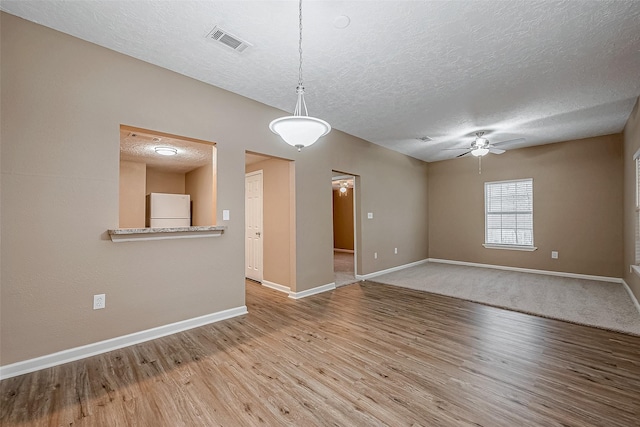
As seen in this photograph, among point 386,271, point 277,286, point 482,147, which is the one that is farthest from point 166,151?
point 482,147

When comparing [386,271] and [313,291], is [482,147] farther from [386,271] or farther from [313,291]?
[313,291]

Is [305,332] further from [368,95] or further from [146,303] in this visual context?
[368,95]

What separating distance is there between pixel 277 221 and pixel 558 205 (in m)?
5.70

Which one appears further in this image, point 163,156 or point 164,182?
point 164,182

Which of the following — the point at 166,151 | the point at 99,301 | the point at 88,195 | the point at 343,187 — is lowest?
the point at 99,301

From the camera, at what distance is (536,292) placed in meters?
4.45

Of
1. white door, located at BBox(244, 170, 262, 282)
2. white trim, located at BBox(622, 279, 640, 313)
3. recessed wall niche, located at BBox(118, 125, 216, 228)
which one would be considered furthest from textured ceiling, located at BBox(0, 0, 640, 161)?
white trim, located at BBox(622, 279, 640, 313)

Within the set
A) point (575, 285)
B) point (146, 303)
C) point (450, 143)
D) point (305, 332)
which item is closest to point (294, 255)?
point (305, 332)

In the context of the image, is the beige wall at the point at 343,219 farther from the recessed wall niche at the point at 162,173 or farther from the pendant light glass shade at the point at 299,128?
the pendant light glass shade at the point at 299,128

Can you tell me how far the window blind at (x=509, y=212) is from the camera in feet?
20.0

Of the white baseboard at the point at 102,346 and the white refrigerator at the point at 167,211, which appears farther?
the white refrigerator at the point at 167,211

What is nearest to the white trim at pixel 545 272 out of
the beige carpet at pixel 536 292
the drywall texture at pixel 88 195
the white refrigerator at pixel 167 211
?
the beige carpet at pixel 536 292

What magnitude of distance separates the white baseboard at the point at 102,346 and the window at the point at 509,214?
6.15m

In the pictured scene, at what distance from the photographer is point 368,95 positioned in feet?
11.5
